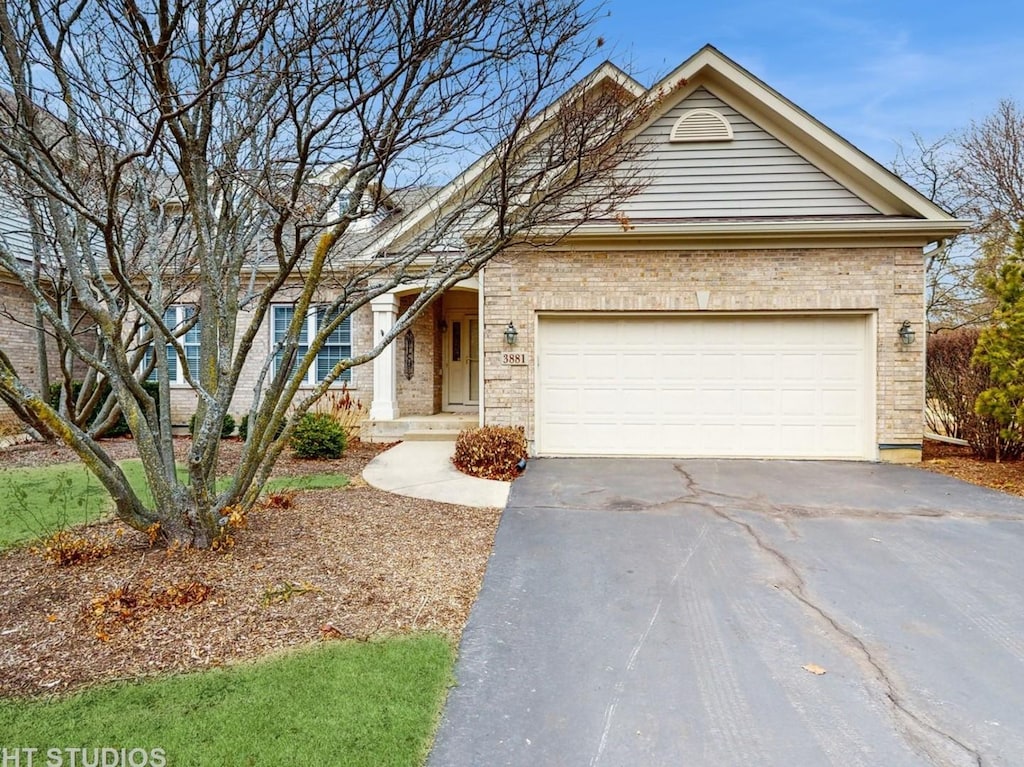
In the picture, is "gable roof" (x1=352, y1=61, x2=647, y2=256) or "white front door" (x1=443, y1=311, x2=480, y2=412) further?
"white front door" (x1=443, y1=311, x2=480, y2=412)

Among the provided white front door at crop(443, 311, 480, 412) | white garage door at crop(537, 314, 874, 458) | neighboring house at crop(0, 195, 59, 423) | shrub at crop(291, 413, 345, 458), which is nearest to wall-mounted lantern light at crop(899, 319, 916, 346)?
white garage door at crop(537, 314, 874, 458)

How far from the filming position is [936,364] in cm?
1014

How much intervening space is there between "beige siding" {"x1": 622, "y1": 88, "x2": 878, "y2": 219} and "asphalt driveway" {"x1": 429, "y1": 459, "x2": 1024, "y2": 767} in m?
4.94

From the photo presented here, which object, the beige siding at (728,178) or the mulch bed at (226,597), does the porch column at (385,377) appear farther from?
the mulch bed at (226,597)

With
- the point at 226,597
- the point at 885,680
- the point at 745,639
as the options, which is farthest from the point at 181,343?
the point at 885,680

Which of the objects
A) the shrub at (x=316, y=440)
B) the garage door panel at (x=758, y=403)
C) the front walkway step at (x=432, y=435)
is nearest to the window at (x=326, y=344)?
the front walkway step at (x=432, y=435)

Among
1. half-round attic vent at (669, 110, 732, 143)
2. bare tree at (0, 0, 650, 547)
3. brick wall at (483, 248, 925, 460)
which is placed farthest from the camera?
half-round attic vent at (669, 110, 732, 143)

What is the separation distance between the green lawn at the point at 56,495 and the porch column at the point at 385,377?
3386 mm

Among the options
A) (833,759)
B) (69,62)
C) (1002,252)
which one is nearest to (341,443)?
(69,62)

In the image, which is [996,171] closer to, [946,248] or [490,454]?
[946,248]

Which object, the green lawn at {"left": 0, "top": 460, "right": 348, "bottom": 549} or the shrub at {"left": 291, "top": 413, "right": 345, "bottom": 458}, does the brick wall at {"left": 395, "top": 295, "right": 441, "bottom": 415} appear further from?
the green lawn at {"left": 0, "top": 460, "right": 348, "bottom": 549}

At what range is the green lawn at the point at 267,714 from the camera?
2.30 meters

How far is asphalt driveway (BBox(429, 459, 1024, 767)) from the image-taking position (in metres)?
2.48

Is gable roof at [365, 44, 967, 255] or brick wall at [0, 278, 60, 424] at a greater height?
gable roof at [365, 44, 967, 255]
